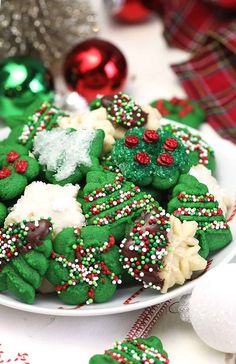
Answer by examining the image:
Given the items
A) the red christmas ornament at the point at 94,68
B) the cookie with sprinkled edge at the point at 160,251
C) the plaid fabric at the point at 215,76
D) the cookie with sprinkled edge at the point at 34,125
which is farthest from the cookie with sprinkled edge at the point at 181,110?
the cookie with sprinkled edge at the point at 160,251

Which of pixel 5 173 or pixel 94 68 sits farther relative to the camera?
pixel 94 68

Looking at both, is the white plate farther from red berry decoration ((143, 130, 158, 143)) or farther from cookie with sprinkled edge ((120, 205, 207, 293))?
red berry decoration ((143, 130, 158, 143))

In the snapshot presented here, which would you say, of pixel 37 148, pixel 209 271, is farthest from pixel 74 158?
pixel 209 271

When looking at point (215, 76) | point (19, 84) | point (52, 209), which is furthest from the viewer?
point (215, 76)

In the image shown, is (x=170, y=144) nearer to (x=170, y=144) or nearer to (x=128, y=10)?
(x=170, y=144)

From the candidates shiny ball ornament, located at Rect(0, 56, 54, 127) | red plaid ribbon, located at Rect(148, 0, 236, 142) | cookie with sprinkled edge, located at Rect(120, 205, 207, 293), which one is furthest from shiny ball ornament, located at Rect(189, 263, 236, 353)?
shiny ball ornament, located at Rect(0, 56, 54, 127)

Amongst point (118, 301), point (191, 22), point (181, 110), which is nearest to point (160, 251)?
point (118, 301)

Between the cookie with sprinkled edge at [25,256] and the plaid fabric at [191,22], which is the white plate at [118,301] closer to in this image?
the cookie with sprinkled edge at [25,256]
